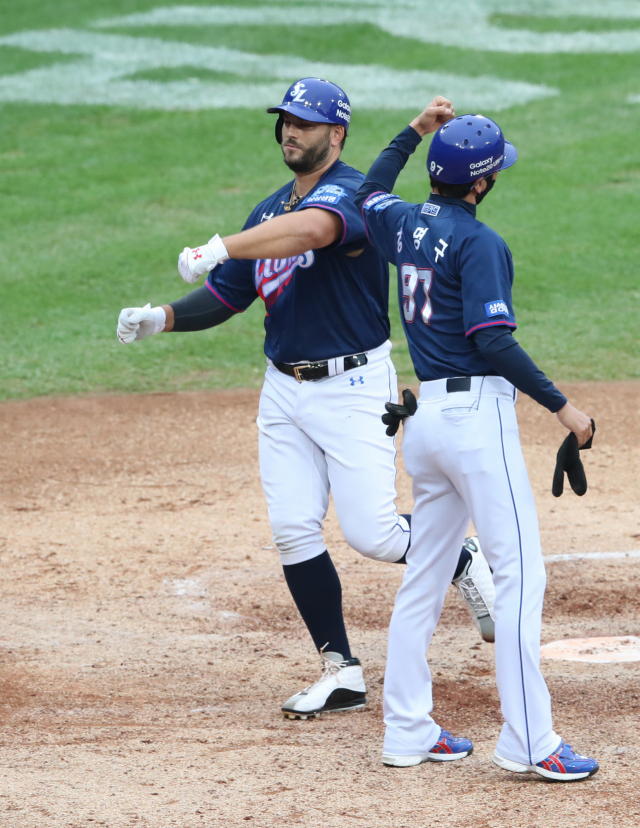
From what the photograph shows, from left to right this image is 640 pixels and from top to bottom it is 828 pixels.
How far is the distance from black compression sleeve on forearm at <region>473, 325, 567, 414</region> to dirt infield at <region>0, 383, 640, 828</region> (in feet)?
3.69

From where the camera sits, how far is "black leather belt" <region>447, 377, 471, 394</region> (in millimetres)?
3119

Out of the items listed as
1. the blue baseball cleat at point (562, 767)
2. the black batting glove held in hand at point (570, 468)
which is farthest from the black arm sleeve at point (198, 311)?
the blue baseball cleat at point (562, 767)

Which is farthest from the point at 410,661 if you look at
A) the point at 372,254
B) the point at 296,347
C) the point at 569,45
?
the point at 569,45

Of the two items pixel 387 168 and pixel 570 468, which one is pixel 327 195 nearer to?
pixel 387 168

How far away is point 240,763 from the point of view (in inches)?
127

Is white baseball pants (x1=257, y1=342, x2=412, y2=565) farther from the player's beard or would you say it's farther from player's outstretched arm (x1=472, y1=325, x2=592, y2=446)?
player's outstretched arm (x1=472, y1=325, x2=592, y2=446)

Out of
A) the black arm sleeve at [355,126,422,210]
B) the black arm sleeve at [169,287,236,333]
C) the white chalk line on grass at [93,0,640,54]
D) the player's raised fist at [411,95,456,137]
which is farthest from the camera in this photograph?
the white chalk line on grass at [93,0,640,54]

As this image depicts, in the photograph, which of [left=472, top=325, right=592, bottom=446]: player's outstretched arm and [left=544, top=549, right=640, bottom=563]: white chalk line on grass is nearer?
[left=472, top=325, right=592, bottom=446]: player's outstretched arm

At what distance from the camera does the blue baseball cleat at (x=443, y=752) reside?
3.26m

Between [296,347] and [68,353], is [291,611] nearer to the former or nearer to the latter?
[296,347]

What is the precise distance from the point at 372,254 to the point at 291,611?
180cm

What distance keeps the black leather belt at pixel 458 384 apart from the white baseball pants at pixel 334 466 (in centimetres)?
72

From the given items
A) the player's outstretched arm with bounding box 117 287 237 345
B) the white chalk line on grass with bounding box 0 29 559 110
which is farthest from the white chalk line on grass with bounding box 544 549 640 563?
the white chalk line on grass with bounding box 0 29 559 110

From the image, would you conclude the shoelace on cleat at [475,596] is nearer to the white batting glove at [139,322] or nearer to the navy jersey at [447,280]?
the navy jersey at [447,280]
